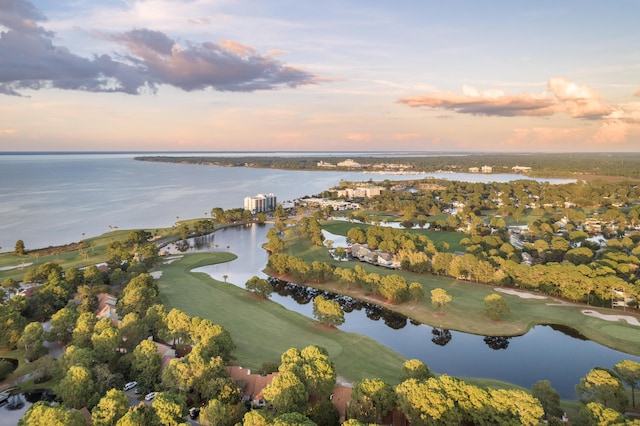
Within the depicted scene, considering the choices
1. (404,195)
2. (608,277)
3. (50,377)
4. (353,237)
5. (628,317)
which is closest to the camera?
(50,377)

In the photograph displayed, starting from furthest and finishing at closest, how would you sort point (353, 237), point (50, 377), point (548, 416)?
point (353, 237) → point (50, 377) → point (548, 416)

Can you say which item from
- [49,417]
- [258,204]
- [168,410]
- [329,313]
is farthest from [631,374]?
[258,204]

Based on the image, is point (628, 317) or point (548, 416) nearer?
point (548, 416)

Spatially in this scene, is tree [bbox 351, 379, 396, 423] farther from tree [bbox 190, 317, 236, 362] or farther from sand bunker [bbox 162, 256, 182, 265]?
sand bunker [bbox 162, 256, 182, 265]

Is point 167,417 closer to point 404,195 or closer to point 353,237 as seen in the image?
point 353,237

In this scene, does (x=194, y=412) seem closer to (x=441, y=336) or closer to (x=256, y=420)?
(x=256, y=420)

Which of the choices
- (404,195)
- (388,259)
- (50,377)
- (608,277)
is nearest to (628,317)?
(608,277)
